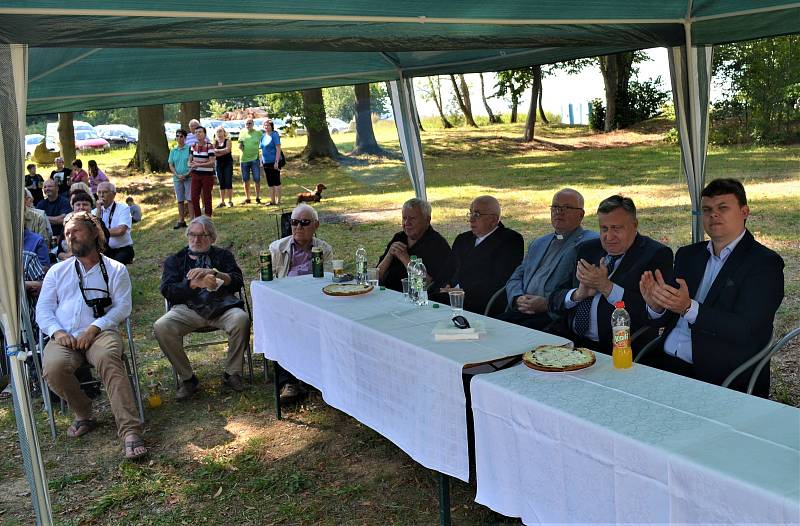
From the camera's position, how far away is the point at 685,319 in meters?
3.14

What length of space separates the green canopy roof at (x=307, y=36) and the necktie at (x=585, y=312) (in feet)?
4.28

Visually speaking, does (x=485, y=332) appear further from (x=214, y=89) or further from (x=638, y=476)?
(x=214, y=89)

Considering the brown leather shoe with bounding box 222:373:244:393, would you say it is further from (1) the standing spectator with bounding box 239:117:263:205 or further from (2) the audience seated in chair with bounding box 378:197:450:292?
(1) the standing spectator with bounding box 239:117:263:205

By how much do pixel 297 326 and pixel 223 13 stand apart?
65.0 inches

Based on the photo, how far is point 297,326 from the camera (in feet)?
13.2

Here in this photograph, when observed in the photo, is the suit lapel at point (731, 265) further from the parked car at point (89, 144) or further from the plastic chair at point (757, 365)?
the parked car at point (89, 144)

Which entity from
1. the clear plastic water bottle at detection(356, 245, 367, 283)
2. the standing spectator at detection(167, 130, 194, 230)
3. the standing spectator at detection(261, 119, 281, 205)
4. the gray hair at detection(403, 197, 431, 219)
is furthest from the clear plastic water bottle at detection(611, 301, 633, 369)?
the standing spectator at detection(261, 119, 281, 205)

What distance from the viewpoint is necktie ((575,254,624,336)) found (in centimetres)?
360

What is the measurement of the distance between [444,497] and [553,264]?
1.75 m

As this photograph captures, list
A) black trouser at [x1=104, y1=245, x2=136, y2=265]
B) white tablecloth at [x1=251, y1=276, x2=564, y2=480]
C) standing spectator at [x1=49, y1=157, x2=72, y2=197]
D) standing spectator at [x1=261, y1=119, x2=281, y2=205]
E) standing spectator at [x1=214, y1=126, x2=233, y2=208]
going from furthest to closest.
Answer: standing spectator at [x1=261, y1=119, x2=281, y2=205] < standing spectator at [x1=214, y1=126, x2=233, y2=208] < standing spectator at [x1=49, y1=157, x2=72, y2=197] < black trouser at [x1=104, y1=245, x2=136, y2=265] < white tablecloth at [x1=251, y1=276, x2=564, y2=480]

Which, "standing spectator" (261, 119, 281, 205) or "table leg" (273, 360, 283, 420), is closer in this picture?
"table leg" (273, 360, 283, 420)

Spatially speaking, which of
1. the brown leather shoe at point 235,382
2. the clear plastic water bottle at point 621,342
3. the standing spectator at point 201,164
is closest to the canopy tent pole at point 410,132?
the brown leather shoe at point 235,382

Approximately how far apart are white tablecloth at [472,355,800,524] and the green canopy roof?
6.21 ft

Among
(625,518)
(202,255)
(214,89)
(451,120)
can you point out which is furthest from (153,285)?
(451,120)
